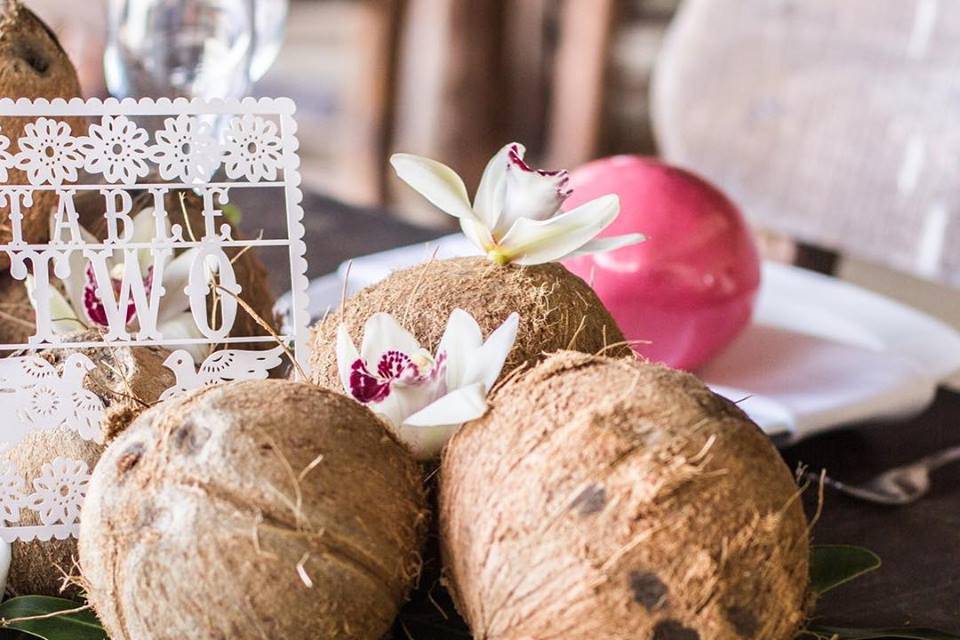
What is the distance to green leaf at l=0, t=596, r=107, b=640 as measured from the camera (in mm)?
371

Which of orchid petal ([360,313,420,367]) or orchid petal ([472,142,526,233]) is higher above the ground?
orchid petal ([472,142,526,233])

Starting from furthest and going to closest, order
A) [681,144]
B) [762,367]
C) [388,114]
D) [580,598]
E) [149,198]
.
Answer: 1. [388,114]
2. [681,144]
3. [762,367]
4. [149,198]
5. [580,598]

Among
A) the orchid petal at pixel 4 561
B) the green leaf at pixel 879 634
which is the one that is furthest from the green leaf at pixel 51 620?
the green leaf at pixel 879 634

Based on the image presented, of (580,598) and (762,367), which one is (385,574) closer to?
(580,598)

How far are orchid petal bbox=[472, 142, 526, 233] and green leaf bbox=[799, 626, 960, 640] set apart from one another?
177 mm

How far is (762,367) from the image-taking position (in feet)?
2.19

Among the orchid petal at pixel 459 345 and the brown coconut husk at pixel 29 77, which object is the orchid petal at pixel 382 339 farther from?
the brown coconut husk at pixel 29 77

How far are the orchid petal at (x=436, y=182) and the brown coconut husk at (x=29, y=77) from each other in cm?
13

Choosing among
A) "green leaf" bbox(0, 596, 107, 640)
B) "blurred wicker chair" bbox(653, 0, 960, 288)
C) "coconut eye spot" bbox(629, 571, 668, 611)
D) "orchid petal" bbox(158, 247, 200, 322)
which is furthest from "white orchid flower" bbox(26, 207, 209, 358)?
"blurred wicker chair" bbox(653, 0, 960, 288)

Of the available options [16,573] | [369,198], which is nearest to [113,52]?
[16,573]

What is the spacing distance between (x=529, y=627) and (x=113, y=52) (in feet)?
1.65

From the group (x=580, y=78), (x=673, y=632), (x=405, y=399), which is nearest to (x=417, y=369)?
(x=405, y=399)

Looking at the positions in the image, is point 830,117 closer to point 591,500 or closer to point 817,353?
point 817,353

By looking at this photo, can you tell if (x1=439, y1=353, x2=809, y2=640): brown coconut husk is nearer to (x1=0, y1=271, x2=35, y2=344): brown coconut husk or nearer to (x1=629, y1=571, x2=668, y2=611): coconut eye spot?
(x1=629, y1=571, x2=668, y2=611): coconut eye spot
